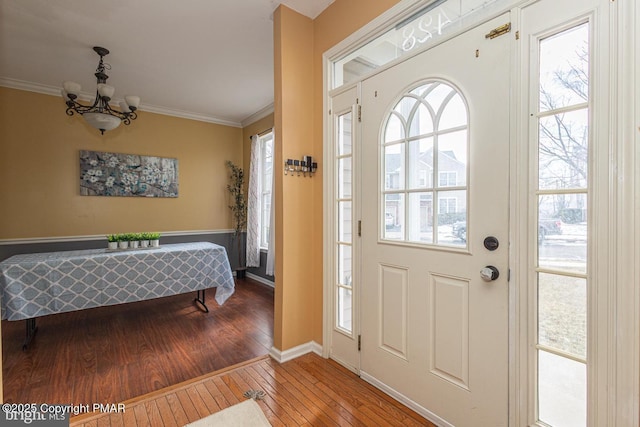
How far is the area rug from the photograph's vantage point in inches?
65.2

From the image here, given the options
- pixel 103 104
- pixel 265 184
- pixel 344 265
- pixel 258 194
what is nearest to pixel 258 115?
pixel 265 184

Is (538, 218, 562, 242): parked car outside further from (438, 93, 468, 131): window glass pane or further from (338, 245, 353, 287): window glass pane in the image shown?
(338, 245, 353, 287): window glass pane

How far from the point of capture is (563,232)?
1.21 m

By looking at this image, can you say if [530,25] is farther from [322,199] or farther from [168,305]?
[168,305]

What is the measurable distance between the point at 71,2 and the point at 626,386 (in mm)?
4047

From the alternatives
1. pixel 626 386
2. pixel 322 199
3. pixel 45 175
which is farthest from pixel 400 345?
pixel 45 175

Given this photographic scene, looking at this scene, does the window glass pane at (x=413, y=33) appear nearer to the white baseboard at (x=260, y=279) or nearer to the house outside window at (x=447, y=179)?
the house outside window at (x=447, y=179)

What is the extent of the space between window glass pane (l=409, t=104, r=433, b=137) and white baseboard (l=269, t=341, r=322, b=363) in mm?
1857

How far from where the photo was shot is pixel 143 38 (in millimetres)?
2811

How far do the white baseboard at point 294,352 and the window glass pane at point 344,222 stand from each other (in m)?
0.96

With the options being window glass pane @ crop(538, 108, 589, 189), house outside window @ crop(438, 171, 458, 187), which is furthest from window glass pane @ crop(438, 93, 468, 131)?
window glass pane @ crop(538, 108, 589, 189)

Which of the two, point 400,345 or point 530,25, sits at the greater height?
point 530,25

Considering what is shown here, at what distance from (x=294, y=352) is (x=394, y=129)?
1910 mm

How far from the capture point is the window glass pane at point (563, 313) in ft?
3.84
